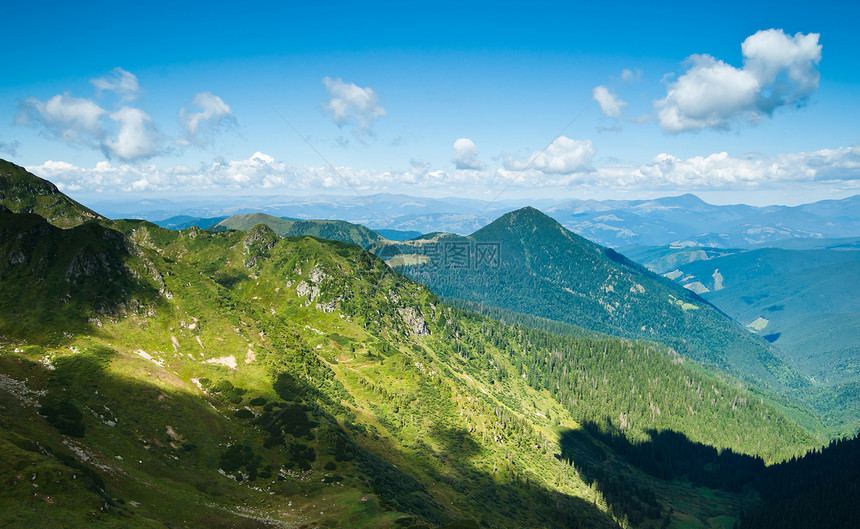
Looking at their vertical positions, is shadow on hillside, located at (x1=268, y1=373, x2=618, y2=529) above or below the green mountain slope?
below

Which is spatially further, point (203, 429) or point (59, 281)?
point (59, 281)

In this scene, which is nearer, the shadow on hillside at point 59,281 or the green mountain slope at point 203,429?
the green mountain slope at point 203,429

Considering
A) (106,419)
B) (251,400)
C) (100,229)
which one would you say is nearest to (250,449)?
(251,400)

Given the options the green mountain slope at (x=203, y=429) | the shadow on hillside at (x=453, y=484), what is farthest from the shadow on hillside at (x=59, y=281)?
the shadow on hillside at (x=453, y=484)

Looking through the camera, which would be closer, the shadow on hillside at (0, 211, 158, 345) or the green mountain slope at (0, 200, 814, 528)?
the green mountain slope at (0, 200, 814, 528)

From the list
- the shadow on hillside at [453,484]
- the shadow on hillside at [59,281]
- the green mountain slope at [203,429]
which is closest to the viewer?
the green mountain slope at [203,429]

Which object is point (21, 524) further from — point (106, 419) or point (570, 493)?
→ point (570, 493)

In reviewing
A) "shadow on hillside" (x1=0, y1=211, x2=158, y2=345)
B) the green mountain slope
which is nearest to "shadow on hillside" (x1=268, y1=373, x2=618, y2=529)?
the green mountain slope

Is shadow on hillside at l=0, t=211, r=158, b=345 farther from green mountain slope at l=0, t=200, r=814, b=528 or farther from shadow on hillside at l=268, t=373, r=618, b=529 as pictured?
shadow on hillside at l=268, t=373, r=618, b=529

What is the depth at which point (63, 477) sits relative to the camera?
188 ft

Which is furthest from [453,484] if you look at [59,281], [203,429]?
[59,281]

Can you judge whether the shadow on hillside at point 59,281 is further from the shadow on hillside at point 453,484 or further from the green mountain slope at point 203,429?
the shadow on hillside at point 453,484

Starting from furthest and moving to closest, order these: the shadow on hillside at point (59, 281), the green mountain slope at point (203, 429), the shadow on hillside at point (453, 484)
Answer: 1. the shadow on hillside at point (453, 484)
2. the shadow on hillside at point (59, 281)
3. the green mountain slope at point (203, 429)

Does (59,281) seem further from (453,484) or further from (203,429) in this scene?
(453,484)
